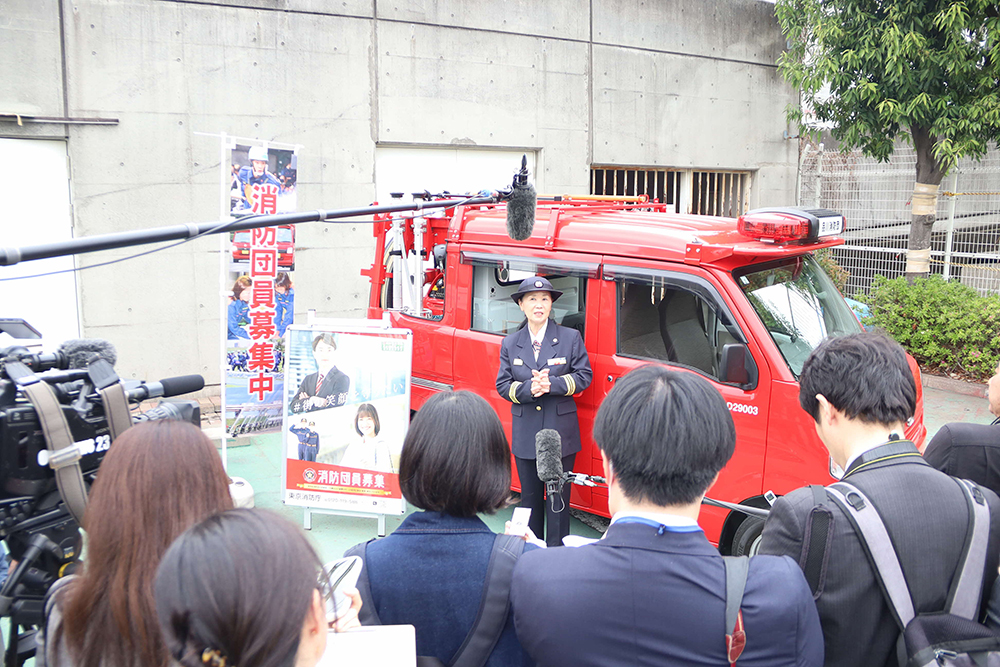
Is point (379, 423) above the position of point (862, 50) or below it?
below

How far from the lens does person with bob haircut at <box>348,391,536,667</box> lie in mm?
1817

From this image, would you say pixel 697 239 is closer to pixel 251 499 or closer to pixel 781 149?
pixel 251 499

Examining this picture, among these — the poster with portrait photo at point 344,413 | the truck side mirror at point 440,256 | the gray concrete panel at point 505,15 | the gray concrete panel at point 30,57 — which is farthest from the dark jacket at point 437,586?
the gray concrete panel at point 505,15

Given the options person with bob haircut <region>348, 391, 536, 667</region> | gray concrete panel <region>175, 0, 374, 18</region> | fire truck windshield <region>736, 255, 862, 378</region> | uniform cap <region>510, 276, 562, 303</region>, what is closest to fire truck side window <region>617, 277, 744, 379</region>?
fire truck windshield <region>736, 255, 862, 378</region>

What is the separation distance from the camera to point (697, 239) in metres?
4.07

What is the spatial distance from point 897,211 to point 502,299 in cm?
844

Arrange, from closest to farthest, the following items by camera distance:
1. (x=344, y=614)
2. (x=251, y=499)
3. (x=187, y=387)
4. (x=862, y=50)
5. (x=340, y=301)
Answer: (x=344, y=614), (x=187, y=387), (x=251, y=499), (x=862, y=50), (x=340, y=301)

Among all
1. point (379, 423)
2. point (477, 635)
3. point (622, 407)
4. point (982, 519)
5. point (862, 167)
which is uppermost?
point (862, 167)

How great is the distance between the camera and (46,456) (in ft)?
7.47

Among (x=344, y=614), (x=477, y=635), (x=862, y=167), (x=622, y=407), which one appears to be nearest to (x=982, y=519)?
(x=622, y=407)

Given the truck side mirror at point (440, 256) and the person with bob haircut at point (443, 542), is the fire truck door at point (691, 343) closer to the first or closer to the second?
the truck side mirror at point (440, 256)

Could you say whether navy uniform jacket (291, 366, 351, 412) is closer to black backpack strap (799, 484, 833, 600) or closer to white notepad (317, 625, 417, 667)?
white notepad (317, 625, 417, 667)

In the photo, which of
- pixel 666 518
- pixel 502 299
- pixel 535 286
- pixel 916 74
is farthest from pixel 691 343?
pixel 916 74

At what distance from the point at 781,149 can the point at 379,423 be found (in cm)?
940
